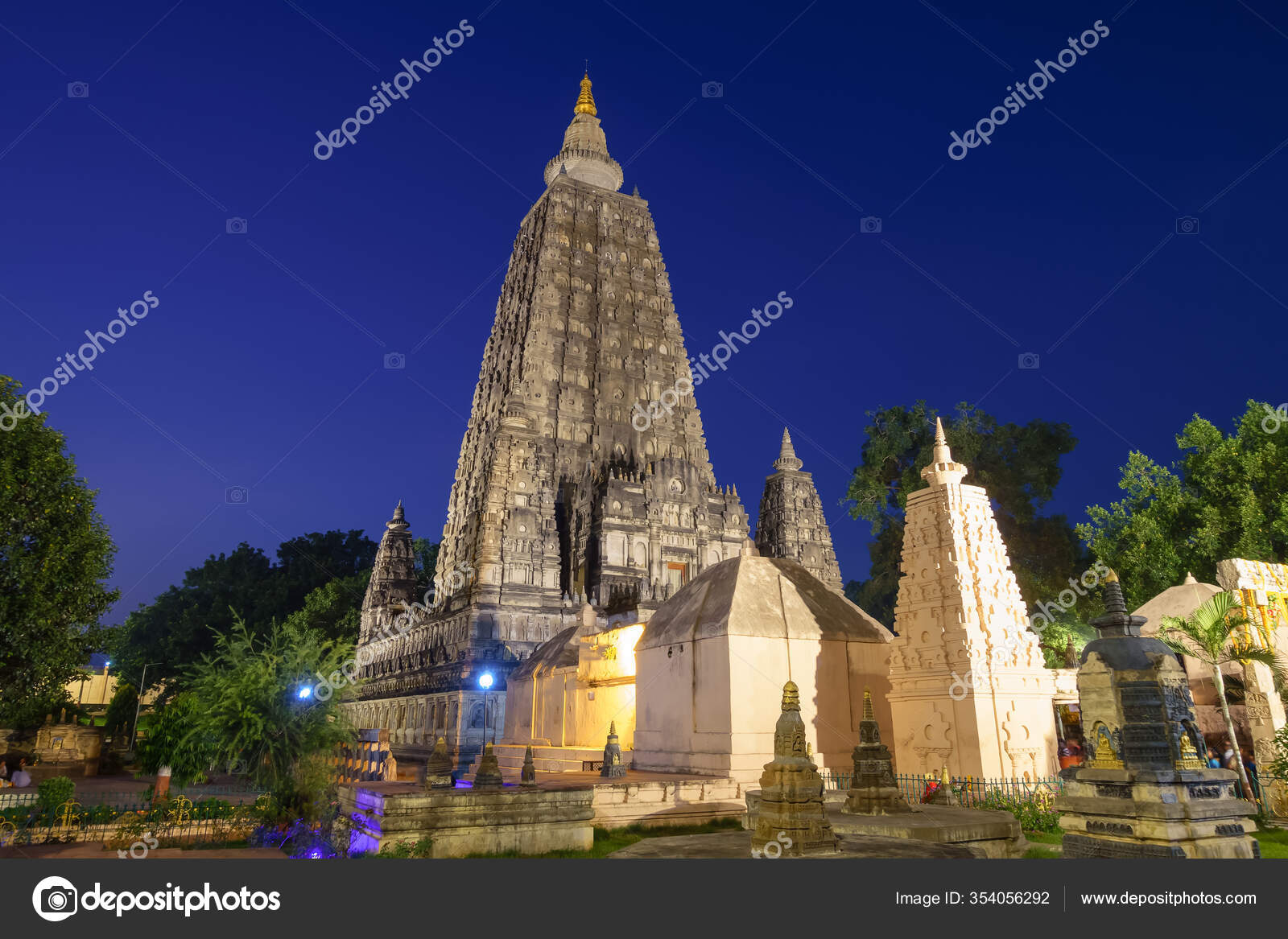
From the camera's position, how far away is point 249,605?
209 ft

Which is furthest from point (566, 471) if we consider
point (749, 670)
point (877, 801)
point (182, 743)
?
point (877, 801)

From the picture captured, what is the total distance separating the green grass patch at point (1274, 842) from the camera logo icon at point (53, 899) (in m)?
14.4

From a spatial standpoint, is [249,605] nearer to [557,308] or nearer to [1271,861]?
[557,308]

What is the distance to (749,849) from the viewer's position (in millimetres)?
10242

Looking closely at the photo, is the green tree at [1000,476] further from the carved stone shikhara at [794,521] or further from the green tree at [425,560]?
the green tree at [425,560]

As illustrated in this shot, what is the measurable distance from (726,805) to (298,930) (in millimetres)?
9091

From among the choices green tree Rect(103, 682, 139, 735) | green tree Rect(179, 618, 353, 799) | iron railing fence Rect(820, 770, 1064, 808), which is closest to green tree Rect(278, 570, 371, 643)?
green tree Rect(103, 682, 139, 735)

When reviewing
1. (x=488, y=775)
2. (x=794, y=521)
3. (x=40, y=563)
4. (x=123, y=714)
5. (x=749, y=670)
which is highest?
(x=794, y=521)

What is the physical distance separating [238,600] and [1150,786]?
6811cm

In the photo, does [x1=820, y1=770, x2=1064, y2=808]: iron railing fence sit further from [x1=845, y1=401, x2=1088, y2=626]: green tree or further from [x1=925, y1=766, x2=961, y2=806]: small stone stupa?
[x1=845, y1=401, x2=1088, y2=626]: green tree

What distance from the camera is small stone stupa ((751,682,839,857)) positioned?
8992 millimetres

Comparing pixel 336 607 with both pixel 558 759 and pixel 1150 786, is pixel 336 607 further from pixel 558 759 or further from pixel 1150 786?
pixel 1150 786

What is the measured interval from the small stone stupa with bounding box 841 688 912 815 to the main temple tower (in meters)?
26.5

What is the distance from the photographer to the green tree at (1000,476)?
3378 cm
